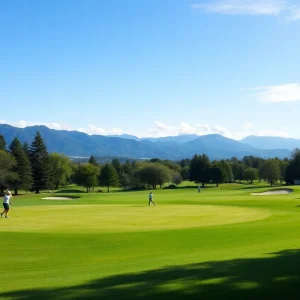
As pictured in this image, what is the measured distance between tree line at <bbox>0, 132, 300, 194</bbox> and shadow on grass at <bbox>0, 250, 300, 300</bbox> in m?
83.0

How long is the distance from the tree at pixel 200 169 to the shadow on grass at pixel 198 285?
374ft

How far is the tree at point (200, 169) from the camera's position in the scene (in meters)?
126

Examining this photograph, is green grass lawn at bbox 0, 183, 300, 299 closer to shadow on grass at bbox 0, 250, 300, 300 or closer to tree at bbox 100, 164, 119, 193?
shadow on grass at bbox 0, 250, 300, 300

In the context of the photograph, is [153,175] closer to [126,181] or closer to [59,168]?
[126,181]

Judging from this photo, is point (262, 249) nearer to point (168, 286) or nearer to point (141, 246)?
point (141, 246)

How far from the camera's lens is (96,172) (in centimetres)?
12419

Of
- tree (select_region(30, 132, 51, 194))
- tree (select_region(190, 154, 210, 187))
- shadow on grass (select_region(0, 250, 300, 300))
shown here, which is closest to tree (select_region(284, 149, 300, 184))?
tree (select_region(190, 154, 210, 187))

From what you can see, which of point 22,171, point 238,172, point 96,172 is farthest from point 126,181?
point 22,171

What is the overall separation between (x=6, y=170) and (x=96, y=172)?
121 feet

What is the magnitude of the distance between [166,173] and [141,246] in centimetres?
10695

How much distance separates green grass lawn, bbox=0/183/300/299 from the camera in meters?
9.70

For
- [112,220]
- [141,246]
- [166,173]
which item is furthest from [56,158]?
[141,246]

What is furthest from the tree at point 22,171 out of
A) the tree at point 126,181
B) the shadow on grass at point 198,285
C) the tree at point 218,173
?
the shadow on grass at point 198,285

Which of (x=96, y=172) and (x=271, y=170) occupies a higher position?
(x=96, y=172)
